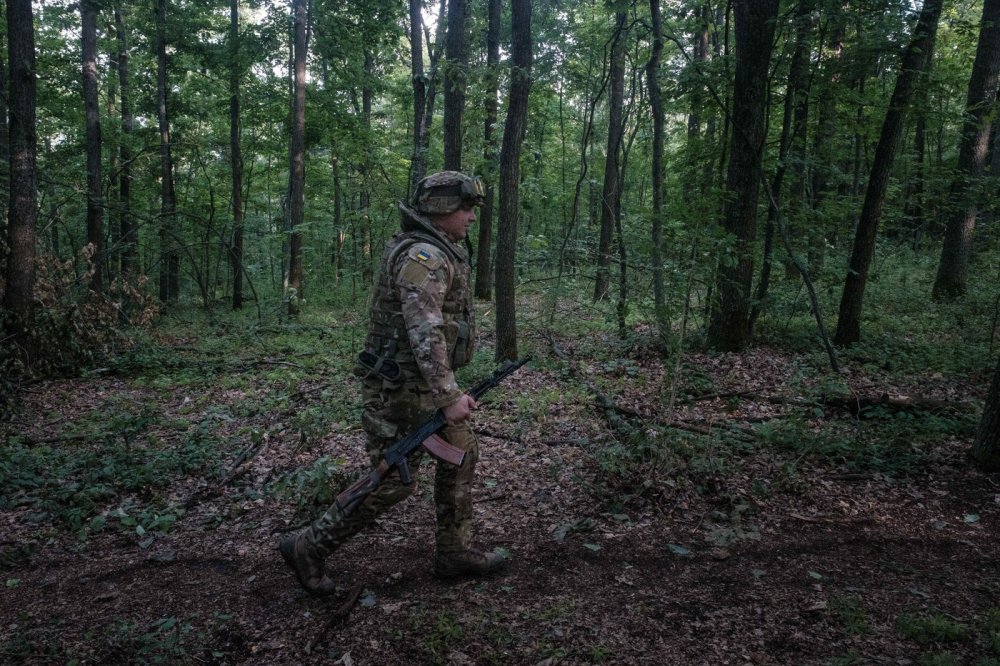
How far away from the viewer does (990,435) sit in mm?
4941

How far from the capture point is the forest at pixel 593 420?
335cm

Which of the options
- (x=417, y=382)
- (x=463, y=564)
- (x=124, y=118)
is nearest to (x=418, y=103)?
(x=417, y=382)

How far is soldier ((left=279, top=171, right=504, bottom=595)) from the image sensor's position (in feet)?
11.6

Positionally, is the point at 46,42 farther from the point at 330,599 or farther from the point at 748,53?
the point at 330,599

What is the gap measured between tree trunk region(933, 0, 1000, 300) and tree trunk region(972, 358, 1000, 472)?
26.9ft

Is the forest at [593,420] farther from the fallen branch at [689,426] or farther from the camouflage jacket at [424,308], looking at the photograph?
the camouflage jacket at [424,308]

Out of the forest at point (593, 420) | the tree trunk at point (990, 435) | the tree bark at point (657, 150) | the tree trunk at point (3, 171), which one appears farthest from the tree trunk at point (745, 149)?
the tree trunk at point (3, 171)

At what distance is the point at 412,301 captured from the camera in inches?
133

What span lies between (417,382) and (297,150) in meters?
14.6

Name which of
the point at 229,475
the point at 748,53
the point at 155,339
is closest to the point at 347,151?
the point at 155,339

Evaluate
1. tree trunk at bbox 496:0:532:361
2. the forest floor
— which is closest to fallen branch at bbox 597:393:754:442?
the forest floor

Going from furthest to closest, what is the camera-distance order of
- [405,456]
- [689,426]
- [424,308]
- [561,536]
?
[689,426], [561,536], [405,456], [424,308]

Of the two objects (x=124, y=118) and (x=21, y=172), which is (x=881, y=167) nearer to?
(x=21, y=172)

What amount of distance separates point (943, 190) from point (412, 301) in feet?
46.3
